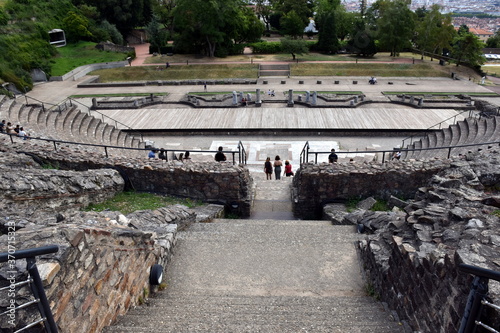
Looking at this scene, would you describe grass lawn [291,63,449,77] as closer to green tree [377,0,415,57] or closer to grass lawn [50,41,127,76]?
green tree [377,0,415,57]

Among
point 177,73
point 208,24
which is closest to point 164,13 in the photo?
point 208,24

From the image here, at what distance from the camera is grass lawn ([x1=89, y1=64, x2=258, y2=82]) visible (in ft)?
117

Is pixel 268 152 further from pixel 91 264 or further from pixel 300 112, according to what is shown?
pixel 91 264

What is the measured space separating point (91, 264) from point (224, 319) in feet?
5.20

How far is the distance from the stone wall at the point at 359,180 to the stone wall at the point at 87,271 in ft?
19.1

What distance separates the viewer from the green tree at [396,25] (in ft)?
136

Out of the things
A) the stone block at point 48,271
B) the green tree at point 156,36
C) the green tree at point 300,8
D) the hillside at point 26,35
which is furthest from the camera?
the green tree at point 300,8

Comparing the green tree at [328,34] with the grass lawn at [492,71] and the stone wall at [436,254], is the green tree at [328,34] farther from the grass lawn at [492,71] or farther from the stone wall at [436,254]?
the stone wall at [436,254]

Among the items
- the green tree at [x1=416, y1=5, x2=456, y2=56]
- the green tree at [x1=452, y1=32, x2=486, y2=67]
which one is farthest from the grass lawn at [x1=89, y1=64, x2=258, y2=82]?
the green tree at [x1=452, y1=32, x2=486, y2=67]

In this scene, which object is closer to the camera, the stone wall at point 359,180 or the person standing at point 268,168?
the stone wall at point 359,180

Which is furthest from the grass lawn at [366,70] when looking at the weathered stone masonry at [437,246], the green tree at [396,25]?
the weathered stone masonry at [437,246]

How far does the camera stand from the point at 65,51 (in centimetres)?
4281

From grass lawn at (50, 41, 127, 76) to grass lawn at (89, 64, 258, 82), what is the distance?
9.96 ft

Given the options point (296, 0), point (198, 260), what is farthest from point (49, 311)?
point (296, 0)
